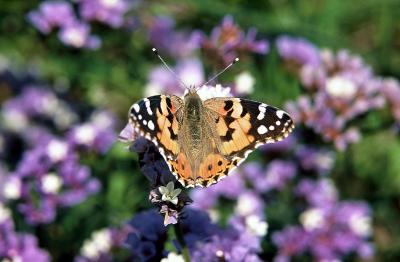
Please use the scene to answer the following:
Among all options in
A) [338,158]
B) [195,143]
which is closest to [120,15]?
[338,158]

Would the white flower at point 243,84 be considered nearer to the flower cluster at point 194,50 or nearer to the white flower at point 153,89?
the flower cluster at point 194,50

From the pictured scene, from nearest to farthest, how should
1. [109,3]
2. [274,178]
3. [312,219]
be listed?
[312,219]
[274,178]
[109,3]

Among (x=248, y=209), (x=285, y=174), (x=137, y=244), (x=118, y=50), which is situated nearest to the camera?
(x=137, y=244)

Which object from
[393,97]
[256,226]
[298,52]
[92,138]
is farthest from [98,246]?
[393,97]

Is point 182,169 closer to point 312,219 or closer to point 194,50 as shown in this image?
point 312,219

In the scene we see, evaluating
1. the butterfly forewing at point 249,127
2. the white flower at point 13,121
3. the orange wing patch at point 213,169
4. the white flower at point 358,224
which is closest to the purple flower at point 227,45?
the white flower at point 358,224

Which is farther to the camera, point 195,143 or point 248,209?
point 248,209

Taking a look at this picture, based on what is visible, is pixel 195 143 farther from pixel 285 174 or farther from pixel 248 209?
pixel 285 174
